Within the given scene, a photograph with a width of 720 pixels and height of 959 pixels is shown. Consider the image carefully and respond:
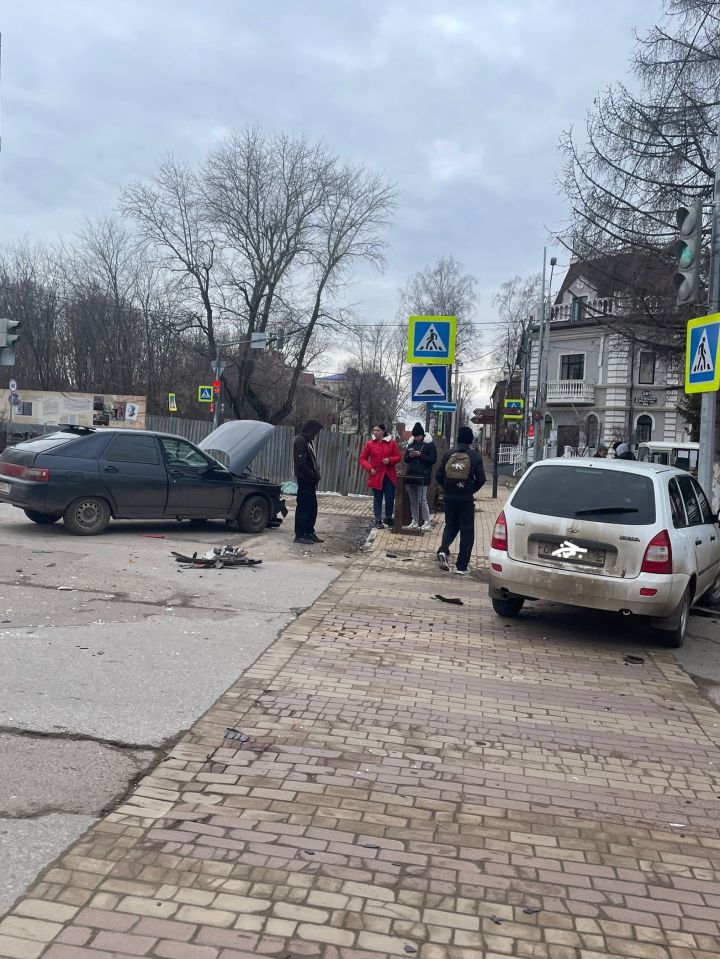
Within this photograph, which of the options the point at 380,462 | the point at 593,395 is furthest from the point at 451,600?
the point at 593,395

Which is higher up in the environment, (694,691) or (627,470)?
(627,470)

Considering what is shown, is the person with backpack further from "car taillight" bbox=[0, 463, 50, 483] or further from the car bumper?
"car taillight" bbox=[0, 463, 50, 483]

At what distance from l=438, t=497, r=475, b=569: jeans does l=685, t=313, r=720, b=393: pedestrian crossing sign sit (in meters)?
3.08

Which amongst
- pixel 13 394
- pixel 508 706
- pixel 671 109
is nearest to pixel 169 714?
pixel 508 706

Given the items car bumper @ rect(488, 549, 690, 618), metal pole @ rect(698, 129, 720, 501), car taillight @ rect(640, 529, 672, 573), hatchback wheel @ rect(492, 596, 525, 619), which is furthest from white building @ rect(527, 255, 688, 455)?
car taillight @ rect(640, 529, 672, 573)

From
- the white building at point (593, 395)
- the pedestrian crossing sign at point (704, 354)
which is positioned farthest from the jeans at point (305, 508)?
the white building at point (593, 395)

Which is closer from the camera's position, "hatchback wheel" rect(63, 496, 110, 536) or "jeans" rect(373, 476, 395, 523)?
"hatchback wheel" rect(63, 496, 110, 536)

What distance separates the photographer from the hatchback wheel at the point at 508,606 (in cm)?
835

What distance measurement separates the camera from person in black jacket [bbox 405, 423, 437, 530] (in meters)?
13.9

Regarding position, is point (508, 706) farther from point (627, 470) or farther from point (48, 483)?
point (48, 483)

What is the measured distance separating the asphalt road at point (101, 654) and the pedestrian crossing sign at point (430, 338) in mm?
3357

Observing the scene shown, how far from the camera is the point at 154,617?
7.33m

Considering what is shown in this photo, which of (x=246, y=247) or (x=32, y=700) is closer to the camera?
(x=32, y=700)

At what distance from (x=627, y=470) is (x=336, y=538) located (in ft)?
22.9
